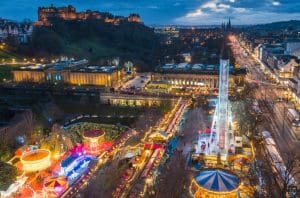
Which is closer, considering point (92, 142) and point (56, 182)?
point (56, 182)

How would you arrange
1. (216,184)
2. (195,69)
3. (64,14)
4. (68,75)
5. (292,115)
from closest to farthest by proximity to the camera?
(216,184) → (292,115) → (68,75) → (195,69) → (64,14)

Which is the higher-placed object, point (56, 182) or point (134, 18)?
point (134, 18)

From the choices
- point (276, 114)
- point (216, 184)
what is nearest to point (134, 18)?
point (276, 114)

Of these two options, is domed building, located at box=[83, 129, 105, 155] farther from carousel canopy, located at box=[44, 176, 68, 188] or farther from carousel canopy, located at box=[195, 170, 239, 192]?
carousel canopy, located at box=[195, 170, 239, 192]

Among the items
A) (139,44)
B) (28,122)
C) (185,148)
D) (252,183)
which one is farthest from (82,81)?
(139,44)

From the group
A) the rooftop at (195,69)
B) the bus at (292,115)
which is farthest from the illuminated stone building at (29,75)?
the bus at (292,115)

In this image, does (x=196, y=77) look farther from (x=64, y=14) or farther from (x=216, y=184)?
(x=64, y=14)

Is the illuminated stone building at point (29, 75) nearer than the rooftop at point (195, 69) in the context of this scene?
No

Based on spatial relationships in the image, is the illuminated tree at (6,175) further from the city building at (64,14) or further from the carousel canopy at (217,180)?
the city building at (64,14)
